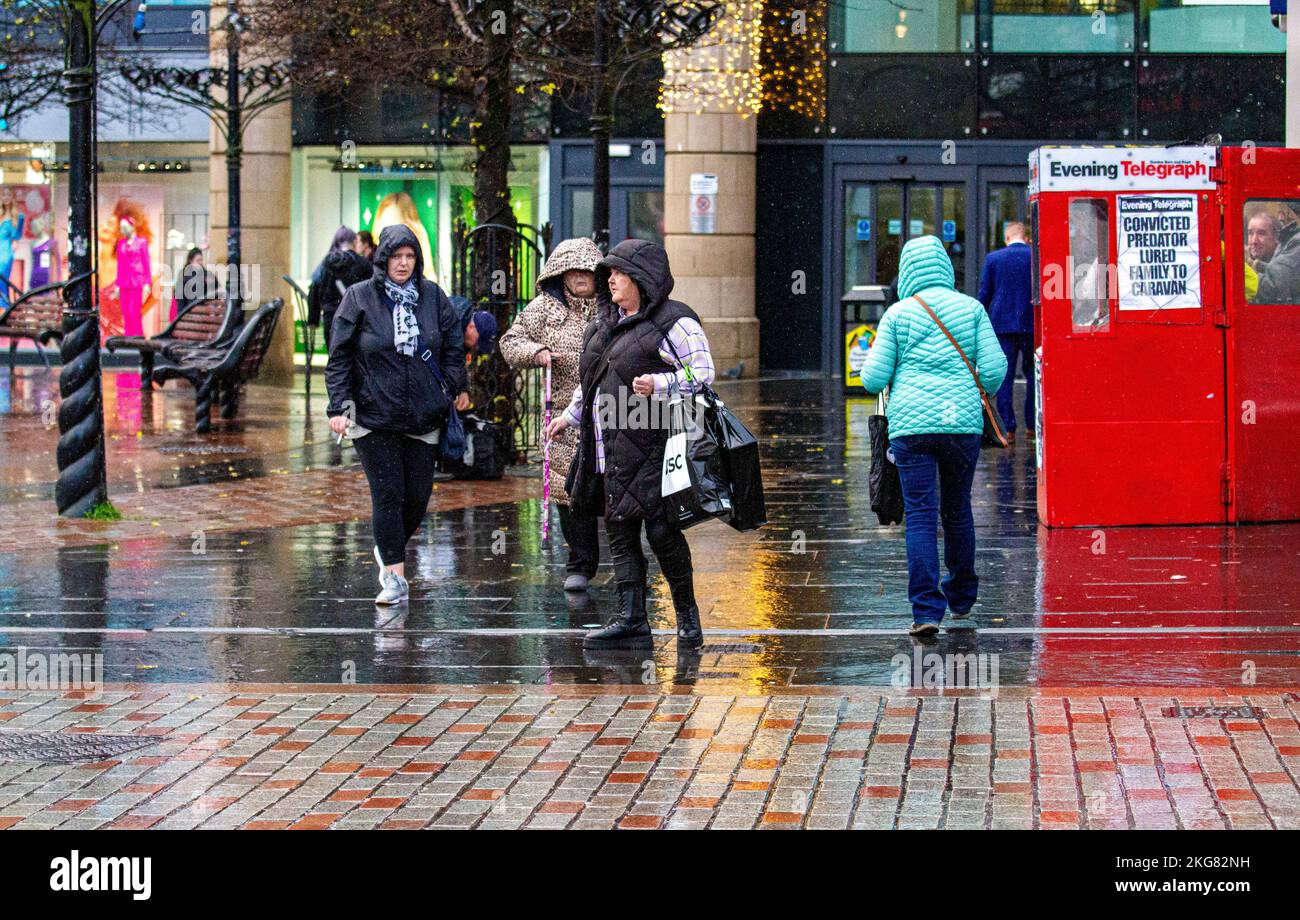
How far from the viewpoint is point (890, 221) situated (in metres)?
26.5

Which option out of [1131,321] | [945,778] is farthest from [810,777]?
[1131,321]

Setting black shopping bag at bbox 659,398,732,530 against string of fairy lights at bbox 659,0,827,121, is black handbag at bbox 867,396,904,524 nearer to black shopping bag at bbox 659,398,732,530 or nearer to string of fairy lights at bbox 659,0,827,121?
black shopping bag at bbox 659,398,732,530

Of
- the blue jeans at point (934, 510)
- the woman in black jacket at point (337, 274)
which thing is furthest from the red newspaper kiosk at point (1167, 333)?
the woman in black jacket at point (337, 274)

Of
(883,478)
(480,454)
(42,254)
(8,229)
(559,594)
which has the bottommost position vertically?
(559,594)

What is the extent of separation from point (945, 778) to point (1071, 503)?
591cm

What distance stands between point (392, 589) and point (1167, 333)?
5088 millimetres

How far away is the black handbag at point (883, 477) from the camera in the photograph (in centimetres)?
902

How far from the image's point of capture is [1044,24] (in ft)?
86.4

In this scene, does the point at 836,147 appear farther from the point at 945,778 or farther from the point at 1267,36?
the point at 945,778

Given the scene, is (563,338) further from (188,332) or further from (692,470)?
(188,332)

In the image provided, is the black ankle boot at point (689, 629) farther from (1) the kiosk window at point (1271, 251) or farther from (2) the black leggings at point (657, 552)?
(1) the kiosk window at point (1271, 251)

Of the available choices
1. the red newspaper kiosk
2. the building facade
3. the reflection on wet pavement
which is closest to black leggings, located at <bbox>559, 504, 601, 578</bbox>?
the reflection on wet pavement

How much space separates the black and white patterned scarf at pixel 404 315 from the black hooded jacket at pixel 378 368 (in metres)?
0.02

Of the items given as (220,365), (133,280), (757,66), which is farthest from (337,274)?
(133,280)
